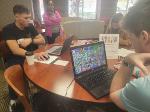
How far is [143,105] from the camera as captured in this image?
2.30 feet

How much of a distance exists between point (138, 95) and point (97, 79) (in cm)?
64

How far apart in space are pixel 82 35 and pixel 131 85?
2.10 meters

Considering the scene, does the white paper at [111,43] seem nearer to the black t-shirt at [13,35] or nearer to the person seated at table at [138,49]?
the person seated at table at [138,49]

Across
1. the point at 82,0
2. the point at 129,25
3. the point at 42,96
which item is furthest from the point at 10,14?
the point at 129,25

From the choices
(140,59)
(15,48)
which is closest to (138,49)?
(140,59)

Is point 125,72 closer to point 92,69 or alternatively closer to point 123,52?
point 92,69

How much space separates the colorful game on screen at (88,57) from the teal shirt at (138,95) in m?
0.64

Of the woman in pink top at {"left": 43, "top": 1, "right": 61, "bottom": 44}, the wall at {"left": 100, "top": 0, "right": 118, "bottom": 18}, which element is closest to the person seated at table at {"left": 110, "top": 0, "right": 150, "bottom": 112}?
the woman in pink top at {"left": 43, "top": 1, "right": 61, "bottom": 44}

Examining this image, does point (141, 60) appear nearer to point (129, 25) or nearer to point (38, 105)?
point (129, 25)

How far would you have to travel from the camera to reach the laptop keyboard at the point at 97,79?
4.15ft

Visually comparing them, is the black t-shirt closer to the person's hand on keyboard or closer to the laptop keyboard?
the person's hand on keyboard

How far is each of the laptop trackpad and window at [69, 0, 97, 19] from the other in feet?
16.6

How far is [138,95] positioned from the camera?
706mm

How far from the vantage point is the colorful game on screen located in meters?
1.37
